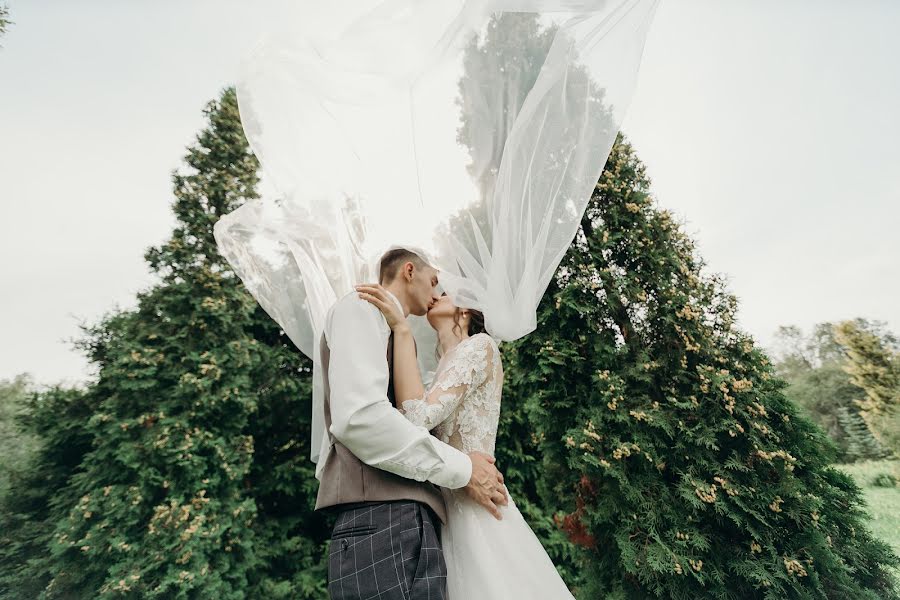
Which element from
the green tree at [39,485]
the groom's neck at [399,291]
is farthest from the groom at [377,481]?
the green tree at [39,485]

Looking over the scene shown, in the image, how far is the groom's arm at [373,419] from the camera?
1.38 m

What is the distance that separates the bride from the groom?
9cm

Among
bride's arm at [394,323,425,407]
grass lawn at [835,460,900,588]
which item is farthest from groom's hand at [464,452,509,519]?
grass lawn at [835,460,900,588]

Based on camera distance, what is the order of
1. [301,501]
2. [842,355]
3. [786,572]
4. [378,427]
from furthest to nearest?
[301,501] → [842,355] → [786,572] → [378,427]

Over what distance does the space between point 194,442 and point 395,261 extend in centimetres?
413

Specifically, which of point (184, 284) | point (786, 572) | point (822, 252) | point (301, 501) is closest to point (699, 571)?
point (786, 572)

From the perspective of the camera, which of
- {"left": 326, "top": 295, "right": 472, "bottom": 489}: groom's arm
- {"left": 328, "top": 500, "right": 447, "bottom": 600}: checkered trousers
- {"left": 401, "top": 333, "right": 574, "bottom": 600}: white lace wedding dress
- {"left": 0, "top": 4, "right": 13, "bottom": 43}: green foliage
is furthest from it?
{"left": 0, "top": 4, "right": 13, "bottom": 43}: green foliage

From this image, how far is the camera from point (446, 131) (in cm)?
188

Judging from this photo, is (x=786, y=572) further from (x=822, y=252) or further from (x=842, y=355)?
A: (x=822, y=252)

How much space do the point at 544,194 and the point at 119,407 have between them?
218 inches

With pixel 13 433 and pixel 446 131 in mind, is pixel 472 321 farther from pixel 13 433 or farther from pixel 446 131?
pixel 13 433

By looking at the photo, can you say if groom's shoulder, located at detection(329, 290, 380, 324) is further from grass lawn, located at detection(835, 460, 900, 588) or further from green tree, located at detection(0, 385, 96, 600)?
green tree, located at detection(0, 385, 96, 600)

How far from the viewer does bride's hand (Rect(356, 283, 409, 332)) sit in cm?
169

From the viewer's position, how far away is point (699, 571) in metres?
2.38
